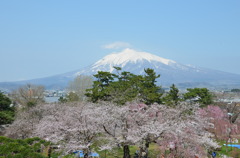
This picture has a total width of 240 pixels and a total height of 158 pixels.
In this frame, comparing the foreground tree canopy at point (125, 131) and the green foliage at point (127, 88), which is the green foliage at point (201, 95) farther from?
the foreground tree canopy at point (125, 131)

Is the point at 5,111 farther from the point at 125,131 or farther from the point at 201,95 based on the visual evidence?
the point at 201,95

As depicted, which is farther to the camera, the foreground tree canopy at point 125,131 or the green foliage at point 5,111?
the green foliage at point 5,111

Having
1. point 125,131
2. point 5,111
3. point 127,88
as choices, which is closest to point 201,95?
point 127,88

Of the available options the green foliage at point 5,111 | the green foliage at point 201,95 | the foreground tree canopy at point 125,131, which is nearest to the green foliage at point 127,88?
the green foliage at point 201,95

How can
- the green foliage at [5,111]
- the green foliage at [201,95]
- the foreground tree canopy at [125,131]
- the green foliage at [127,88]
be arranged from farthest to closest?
the green foliage at [201,95] < the green foliage at [127,88] < the green foliage at [5,111] < the foreground tree canopy at [125,131]

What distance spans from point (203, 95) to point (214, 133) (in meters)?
9.34

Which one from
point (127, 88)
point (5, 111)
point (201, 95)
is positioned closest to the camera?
point (5, 111)

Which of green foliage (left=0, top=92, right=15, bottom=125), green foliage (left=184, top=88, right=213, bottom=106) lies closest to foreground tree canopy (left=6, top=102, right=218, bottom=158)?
green foliage (left=0, top=92, right=15, bottom=125)

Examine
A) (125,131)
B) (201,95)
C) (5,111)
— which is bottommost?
(5,111)

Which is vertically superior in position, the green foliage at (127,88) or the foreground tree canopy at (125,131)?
the green foliage at (127,88)

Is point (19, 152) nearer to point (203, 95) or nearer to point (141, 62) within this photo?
point (203, 95)

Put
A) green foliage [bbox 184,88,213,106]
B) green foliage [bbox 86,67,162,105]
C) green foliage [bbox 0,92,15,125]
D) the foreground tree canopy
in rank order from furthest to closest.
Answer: green foliage [bbox 184,88,213,106] < green foliage [bbox 86,67,162,105] < green foliage [bbox 0,92,15,125] < the foreground tree canopy

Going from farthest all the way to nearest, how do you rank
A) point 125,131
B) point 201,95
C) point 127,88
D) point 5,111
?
point 201,95 < point 127,88 < point 5,111 < point 125,131

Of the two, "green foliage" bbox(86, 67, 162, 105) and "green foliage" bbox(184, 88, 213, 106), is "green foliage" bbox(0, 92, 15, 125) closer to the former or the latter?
"green foliage" bbox(86, 67, 162, 105)
